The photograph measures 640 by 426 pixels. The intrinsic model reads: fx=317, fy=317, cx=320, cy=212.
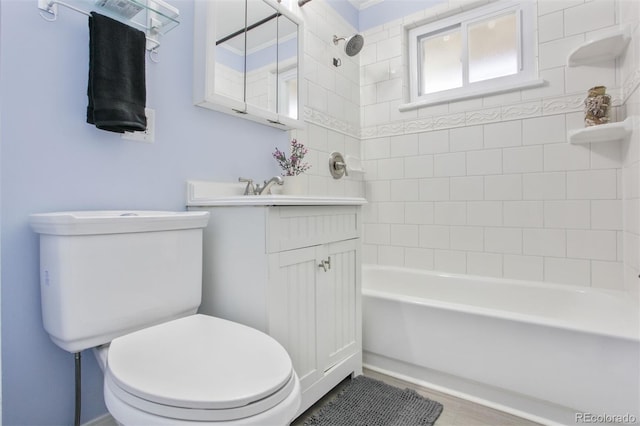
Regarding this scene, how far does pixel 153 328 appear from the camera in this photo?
96 cm

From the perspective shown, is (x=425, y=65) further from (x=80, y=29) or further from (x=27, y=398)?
(x=27, y=398)

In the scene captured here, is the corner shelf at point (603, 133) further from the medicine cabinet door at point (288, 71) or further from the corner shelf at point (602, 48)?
the medicine cabinet door at point (288, 71)

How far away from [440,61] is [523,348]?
2002 mm

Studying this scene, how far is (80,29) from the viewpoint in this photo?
Answer: 1062 mm

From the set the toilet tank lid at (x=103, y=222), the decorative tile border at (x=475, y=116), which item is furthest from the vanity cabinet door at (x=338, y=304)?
the decorative tile border at (x=475, y=116)

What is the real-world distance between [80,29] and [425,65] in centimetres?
219

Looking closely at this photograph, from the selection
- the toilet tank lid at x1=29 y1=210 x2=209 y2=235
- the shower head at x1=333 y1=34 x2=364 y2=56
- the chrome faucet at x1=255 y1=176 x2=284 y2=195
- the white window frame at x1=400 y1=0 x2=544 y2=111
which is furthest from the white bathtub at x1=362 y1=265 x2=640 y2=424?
the shower head at x1=333 y1=34 x2=364 y2=56

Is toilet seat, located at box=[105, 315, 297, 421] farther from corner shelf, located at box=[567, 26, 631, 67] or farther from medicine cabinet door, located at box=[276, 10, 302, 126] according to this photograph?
corner shelf, located at box=[567, 26, 631, 67]

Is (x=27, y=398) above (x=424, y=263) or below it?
below

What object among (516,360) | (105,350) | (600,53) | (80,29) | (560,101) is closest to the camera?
(105,350)

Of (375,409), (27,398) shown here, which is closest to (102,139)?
(27,398)

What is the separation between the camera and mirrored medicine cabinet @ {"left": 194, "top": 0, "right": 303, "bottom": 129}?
1.38 m

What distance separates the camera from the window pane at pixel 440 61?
230 centimetres

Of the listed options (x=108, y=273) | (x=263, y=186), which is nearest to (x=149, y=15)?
(x=263, y=186)
